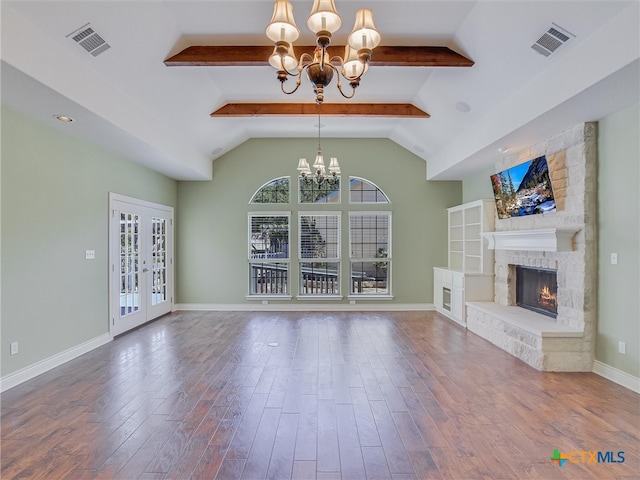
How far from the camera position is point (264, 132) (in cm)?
699

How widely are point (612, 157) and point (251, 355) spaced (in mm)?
4787

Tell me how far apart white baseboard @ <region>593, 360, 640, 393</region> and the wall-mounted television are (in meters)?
1.87

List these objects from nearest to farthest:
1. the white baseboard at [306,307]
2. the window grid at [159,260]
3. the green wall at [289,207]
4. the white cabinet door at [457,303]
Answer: the white cabinet door at [457,303], the window grid at [159,260], the white baseboard at [306,307], the green wall at [289,207]

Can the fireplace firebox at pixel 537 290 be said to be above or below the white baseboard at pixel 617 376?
above

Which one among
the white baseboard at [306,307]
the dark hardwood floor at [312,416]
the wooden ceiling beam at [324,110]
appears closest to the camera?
the dark hardwood floor at [312,416]

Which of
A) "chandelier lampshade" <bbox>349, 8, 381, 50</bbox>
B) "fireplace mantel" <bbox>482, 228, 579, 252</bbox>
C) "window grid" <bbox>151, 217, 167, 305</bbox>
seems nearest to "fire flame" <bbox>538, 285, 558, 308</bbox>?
"fireplace mantel" <bbox>482, 228, 579, 252</bbox>

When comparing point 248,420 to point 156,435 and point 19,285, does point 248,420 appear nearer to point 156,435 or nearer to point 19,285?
point 156,435

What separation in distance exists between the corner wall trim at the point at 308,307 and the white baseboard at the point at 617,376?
3.57m

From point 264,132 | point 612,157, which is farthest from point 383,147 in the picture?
point 612,157

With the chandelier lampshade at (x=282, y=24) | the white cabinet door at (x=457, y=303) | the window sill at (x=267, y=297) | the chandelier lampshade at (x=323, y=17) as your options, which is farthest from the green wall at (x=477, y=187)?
the chandelier lampshade at (x=282, y=24)

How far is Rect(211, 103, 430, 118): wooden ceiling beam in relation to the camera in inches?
216

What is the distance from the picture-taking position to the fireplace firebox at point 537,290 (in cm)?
455

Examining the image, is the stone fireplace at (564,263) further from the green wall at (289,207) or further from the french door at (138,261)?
the french door at (138,261)

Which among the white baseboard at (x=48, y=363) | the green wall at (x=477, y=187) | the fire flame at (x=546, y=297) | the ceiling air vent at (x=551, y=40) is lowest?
the white baseboard at (x=48, y=363)
